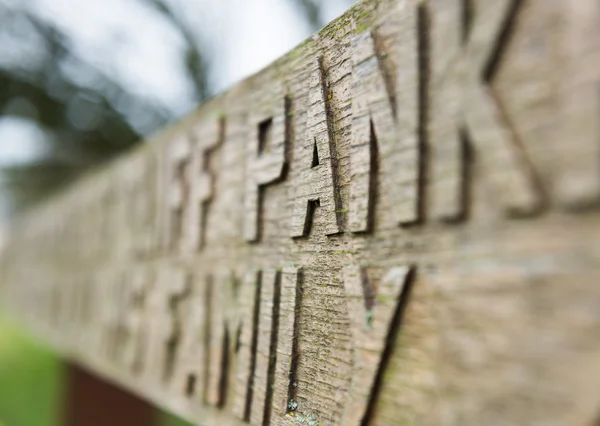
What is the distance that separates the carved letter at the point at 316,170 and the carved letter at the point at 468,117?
23 centimetres

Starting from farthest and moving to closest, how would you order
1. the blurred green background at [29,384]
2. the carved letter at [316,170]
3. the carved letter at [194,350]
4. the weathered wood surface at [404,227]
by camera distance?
the blurred green background at [29,384] < the carved letter at [194,350] < the carved letter at [316,170] < the weathered wood surface at [404,227]

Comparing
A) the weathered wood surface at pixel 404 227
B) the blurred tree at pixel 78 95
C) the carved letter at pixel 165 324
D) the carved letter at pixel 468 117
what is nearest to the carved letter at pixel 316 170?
the weathered wood surface at pixel 404 227

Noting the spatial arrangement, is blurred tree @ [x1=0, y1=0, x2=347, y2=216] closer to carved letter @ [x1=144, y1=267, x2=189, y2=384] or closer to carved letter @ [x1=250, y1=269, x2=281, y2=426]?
carved letter @ [x1=144, y1=267, x2=189, y2=384]

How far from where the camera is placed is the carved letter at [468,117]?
1.94ft

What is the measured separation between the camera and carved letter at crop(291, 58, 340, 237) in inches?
35.2

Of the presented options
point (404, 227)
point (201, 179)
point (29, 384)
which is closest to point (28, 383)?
point (29, 384)

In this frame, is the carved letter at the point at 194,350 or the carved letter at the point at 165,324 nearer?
the carved letter at the point at 194,350

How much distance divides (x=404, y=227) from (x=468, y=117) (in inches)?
6.7

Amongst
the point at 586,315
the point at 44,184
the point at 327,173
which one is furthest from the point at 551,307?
the point at 44,184

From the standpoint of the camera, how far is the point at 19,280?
5.02 meters

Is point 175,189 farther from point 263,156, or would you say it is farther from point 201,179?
point 263,156

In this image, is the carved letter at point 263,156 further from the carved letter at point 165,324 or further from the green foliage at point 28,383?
the green foliage at point 28,383

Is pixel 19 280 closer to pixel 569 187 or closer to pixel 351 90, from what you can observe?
pixel 351 90

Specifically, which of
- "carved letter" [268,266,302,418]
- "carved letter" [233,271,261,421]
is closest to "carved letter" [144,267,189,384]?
"carved letter" [233,271,261,421]
